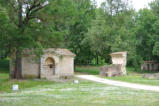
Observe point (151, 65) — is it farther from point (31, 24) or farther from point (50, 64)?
point (31, 24)

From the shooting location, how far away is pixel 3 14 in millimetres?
18016

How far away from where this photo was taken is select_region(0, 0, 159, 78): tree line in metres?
22.4

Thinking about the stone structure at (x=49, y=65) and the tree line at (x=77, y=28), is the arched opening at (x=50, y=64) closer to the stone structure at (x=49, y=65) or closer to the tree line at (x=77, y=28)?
the stone structure at (x=49, y=65)

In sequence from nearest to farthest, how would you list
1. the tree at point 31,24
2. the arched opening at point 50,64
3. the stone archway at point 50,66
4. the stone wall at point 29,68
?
the tree at point 31,24 < the stone wall at point 29,68 < the stone archway at point 50,66 < the arched opening at point 50,64

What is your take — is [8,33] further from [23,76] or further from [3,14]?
[23,76]

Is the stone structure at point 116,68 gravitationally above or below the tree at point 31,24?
below

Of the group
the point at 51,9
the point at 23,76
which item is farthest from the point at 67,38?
the point at 51,9

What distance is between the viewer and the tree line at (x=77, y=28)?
73.5 feet

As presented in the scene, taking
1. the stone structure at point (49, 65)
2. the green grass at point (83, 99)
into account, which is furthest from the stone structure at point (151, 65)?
the green grass at point (83, 99)

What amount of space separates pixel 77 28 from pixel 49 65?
15.9 metres

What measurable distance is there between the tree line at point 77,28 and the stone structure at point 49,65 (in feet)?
6.13

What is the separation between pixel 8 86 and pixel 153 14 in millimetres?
37331

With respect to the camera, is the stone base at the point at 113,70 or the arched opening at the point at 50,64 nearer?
the stone base at the point at 113,70

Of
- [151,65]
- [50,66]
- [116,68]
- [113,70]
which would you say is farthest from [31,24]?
[151,65]
